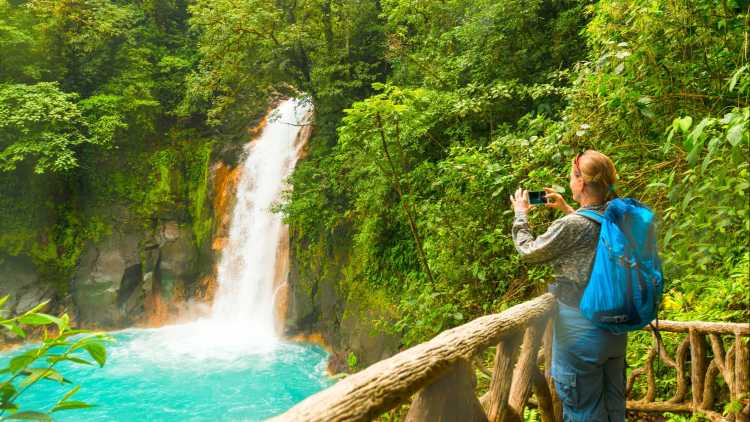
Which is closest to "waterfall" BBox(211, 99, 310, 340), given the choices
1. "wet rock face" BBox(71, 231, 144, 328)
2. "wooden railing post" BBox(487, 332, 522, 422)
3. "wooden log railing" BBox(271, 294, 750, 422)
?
"wet rock face" BBox(71, 231, 144, 328)

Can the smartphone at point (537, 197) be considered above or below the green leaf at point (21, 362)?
above

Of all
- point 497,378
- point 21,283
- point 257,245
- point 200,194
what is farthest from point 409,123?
point 21,283

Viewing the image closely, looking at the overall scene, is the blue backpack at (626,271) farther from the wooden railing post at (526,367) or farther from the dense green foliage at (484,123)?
the wooden railing post at (526,367)

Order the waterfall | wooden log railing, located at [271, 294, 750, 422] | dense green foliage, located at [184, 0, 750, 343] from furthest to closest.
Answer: the waterfall → dense green foliage, located at [184, 0, 750, 343] → wooden log railing, located at [271, 294, 750, 422]

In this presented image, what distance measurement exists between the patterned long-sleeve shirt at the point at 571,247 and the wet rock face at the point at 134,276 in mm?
12599

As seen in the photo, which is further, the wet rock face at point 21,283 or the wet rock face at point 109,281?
the wet rock face at point 109,281

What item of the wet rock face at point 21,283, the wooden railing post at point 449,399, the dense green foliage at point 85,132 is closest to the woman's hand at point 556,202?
the wooden railing post at point 449,399

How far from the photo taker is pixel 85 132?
12641 millimetres

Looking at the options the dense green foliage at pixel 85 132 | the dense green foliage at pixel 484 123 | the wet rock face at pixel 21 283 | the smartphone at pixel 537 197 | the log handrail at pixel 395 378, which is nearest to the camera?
the log handrail at pixel 395 378

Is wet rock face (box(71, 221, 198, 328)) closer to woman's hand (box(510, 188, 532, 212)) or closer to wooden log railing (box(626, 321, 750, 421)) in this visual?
wooden log railing (box(626, 321, 750, 421))

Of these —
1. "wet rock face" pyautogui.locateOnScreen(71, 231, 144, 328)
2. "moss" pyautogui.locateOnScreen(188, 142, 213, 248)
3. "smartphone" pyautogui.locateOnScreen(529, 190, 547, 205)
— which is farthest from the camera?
"moss" pyautogui.locateOnScreen(188, 142, 213, 248)

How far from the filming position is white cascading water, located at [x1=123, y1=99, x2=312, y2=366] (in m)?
11.1

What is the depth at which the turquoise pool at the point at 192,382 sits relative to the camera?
8.12 meters

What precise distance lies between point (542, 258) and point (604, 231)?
27cm
